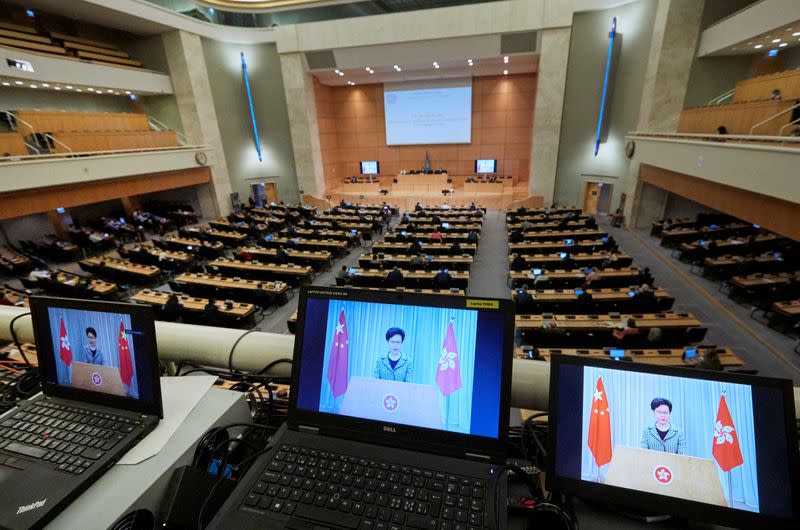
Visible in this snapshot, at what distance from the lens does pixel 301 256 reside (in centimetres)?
1063

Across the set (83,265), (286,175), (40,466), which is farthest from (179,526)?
(286,175)

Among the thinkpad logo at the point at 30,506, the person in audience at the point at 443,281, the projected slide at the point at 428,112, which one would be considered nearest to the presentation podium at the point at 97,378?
the thinkpad logo at the point at 30,506

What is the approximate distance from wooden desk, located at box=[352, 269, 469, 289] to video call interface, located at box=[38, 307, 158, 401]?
7326mm

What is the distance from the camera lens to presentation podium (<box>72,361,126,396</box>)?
1.25m

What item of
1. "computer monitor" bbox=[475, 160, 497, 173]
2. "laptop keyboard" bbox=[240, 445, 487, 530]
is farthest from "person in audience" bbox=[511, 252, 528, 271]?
"computer monitor" bbox=[475, 160, 497, 173]

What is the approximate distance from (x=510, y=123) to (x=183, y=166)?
16.7m

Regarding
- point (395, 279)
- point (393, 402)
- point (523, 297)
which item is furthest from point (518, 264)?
point (393, 402)

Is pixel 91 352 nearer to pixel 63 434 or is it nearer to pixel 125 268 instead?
pixel 63 434

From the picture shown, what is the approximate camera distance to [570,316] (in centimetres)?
693

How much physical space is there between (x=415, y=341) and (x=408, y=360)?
62 millimetres

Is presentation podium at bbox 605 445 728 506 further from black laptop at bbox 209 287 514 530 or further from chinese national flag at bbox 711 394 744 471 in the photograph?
black laptop at bbox 209 287 514 530

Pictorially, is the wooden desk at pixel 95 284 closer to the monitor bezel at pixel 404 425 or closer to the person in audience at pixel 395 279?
the person in audience at pixel 395 279

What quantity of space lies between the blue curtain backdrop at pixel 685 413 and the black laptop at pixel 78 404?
1.35 m

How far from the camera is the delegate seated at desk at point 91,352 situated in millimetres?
1264
